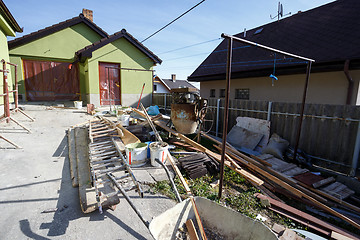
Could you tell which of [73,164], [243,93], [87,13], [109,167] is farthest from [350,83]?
[87,13]

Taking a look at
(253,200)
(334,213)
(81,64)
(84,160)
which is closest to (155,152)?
(84,160)

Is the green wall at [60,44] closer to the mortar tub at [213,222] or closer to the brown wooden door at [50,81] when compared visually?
the brown wooden door at [50,81]

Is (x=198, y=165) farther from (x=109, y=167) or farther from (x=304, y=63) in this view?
(x=304, y=63)

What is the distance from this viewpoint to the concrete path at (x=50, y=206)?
250 centimetres

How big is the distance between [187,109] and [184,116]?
0.24 m

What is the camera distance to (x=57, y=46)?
13.2 metres

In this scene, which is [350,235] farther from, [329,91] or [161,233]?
[329,91]

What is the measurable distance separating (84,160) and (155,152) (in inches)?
66.9

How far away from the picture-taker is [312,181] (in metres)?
4.51

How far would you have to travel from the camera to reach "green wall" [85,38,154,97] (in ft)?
40.9

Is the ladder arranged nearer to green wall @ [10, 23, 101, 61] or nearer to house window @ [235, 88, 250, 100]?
house window @ [235, 88, 250, 100]

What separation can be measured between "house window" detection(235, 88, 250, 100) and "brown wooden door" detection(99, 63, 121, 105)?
8624 mm

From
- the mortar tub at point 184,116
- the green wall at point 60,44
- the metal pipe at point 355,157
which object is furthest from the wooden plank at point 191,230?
the green wall at point 60,44

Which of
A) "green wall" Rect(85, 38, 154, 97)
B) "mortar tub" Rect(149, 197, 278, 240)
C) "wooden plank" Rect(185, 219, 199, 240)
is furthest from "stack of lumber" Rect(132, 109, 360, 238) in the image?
"green wall" Rect(85, 38, 154, 97)
